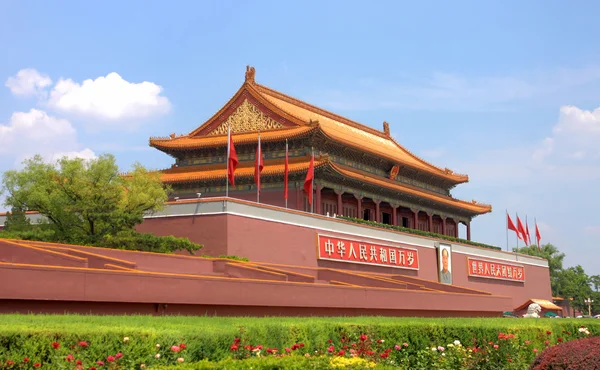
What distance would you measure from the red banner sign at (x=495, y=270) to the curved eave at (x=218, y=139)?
45.7 ft

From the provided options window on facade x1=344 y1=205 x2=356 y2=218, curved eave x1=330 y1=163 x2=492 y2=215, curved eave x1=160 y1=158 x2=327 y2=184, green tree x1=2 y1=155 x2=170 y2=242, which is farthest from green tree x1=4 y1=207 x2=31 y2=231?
window on facade x1=344 y1=205 x2=356 y2=218

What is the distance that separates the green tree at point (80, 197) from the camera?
24844 mm

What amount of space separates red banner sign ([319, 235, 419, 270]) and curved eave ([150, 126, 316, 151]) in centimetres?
587

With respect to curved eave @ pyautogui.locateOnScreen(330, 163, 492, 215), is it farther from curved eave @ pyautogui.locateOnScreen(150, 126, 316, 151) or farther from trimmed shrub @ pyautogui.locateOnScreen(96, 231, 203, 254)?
trimmed shrub @ pyautogui.locateOnScreen(96, 231, 203, 254)

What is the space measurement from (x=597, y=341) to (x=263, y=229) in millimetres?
19252

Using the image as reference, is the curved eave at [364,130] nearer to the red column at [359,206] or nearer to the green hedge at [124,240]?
the red column at [359,206]

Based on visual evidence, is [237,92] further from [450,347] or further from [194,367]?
[194,367]

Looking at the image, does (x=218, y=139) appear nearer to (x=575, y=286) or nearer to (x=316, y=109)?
(x=316, y=109)

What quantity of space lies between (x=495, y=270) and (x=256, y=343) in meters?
38.3

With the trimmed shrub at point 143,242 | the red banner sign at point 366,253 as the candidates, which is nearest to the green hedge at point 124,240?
the trimmed shrub at point 143,242

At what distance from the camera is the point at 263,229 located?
28.8 m

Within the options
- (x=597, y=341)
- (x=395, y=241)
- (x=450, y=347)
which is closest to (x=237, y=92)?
(x=395, y=241)

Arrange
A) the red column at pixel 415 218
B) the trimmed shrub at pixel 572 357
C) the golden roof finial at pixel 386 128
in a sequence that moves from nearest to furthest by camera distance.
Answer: the trimmed shrub at pixel 572 357, the red column at pixel 415 218, the golden roof finial at pixel 386 128

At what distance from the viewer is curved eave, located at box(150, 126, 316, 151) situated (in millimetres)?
36219
